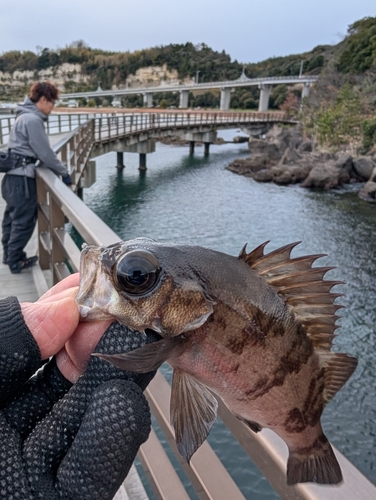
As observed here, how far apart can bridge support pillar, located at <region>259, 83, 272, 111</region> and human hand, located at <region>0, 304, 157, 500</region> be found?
6881 cm

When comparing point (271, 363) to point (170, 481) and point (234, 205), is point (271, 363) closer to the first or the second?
point (170, 481)

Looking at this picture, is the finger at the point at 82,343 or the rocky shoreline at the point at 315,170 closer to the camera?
the finger at the point at 82,343

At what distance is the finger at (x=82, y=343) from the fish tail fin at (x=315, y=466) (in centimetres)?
49

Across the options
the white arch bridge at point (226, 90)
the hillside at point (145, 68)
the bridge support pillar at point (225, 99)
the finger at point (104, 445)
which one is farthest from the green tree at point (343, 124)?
the hillside at point (145, 68)

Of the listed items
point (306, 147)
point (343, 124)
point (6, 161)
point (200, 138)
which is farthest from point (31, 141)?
point (200, 138)

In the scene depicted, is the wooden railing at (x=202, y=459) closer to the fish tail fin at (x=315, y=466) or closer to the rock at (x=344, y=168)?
the fish tail fin at (x=315, y=466)

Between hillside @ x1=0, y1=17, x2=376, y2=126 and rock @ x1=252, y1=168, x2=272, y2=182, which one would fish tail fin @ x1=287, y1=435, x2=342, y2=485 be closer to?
rock @ x1=252, y1=168, x2=272, y2=182

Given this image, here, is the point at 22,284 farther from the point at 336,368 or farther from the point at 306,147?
the point at 306,147

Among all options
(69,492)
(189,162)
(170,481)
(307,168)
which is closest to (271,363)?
(69,492)

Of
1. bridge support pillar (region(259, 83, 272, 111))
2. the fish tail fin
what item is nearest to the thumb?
the fish tail fin

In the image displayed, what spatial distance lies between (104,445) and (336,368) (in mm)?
590

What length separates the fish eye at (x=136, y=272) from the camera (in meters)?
0.95

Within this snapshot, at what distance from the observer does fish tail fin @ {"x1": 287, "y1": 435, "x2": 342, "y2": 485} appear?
885mm

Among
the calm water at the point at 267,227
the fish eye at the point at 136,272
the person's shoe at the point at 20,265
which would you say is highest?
the fish eye at the point at 136,272
